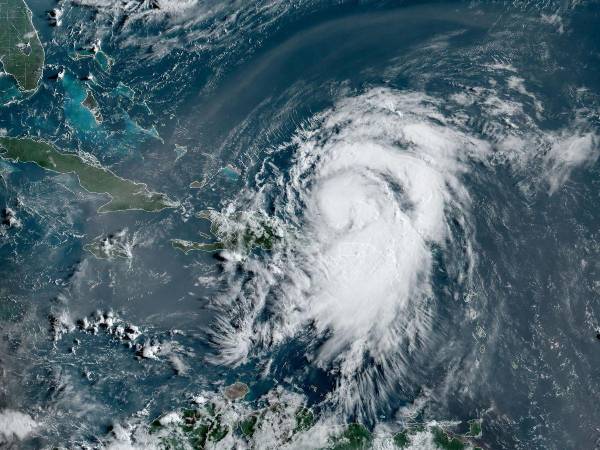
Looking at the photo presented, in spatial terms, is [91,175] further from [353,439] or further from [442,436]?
[442,436]

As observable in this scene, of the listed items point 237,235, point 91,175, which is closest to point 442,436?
point 237,235

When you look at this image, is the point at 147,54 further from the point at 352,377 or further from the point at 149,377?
the point at 352,377

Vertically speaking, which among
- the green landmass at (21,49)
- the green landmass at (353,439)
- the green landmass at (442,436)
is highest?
the green landmass at (21,49)

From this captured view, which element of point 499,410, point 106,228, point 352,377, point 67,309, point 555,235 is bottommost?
point 499,410

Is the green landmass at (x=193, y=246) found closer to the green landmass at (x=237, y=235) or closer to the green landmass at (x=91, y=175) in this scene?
the green landmass at (x=237, y=235)

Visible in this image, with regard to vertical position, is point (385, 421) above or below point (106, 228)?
below

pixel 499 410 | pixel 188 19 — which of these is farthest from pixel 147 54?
pixel 499 410

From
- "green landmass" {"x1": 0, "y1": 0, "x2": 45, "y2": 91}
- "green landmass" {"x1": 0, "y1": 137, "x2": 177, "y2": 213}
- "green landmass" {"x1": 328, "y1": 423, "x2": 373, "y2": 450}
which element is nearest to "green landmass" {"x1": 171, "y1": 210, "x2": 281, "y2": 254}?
"green landmass" {"x1": 0, "y1": 137, "x2": 177, "y2": 213}

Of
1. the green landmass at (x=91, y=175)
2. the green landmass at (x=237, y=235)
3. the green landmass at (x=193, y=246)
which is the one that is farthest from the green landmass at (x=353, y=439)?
the green landmass at (x=91, y=175)
